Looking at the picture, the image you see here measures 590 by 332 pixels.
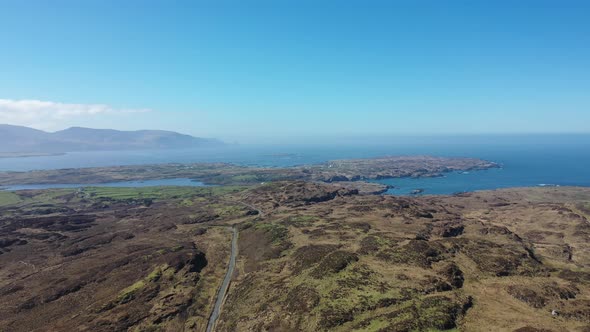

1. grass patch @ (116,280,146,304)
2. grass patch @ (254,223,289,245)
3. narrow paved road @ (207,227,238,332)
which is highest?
grass patch @ (254,223,289,245)

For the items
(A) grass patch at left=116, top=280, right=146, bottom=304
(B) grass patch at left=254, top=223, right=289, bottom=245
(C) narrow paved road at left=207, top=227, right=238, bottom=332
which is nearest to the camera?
(C) narrow paved road at left=207, top=227, right=238, bottom=332

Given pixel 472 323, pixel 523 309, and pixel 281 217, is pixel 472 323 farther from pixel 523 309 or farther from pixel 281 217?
pixel 281 217

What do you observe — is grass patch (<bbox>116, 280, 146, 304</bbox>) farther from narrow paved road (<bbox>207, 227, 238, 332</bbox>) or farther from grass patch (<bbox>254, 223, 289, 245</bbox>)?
grass patch (<bbox>254, 223, 289, 245</bbox>)

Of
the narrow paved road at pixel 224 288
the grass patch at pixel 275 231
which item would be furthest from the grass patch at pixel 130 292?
the grass patch at pixel 275 231

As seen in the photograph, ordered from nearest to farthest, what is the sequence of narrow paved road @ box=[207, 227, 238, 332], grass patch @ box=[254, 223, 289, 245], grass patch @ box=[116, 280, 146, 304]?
narrow paved road @ box=[207, 227, 238, 332] < grass patch @ box=[116, 280, 146, 304] < grass patch @ box=[254, 223, 289, 245]

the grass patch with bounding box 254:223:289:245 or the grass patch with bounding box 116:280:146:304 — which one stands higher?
the grass patch with bounding box 254:223:289:245

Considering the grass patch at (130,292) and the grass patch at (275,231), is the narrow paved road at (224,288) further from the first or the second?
the grass patch at (130,292)

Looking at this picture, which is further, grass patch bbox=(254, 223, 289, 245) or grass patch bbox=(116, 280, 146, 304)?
grass patch bbox=(254, 223, 289, 245)

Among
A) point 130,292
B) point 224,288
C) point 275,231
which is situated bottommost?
point 224,288

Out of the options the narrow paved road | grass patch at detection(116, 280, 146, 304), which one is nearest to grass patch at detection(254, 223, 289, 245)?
the narrow paved road

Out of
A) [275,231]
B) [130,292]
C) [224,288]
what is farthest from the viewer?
[275,231]

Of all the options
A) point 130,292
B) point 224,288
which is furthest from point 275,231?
point 130,292

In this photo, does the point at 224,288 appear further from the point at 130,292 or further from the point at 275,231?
the point at 275,231
